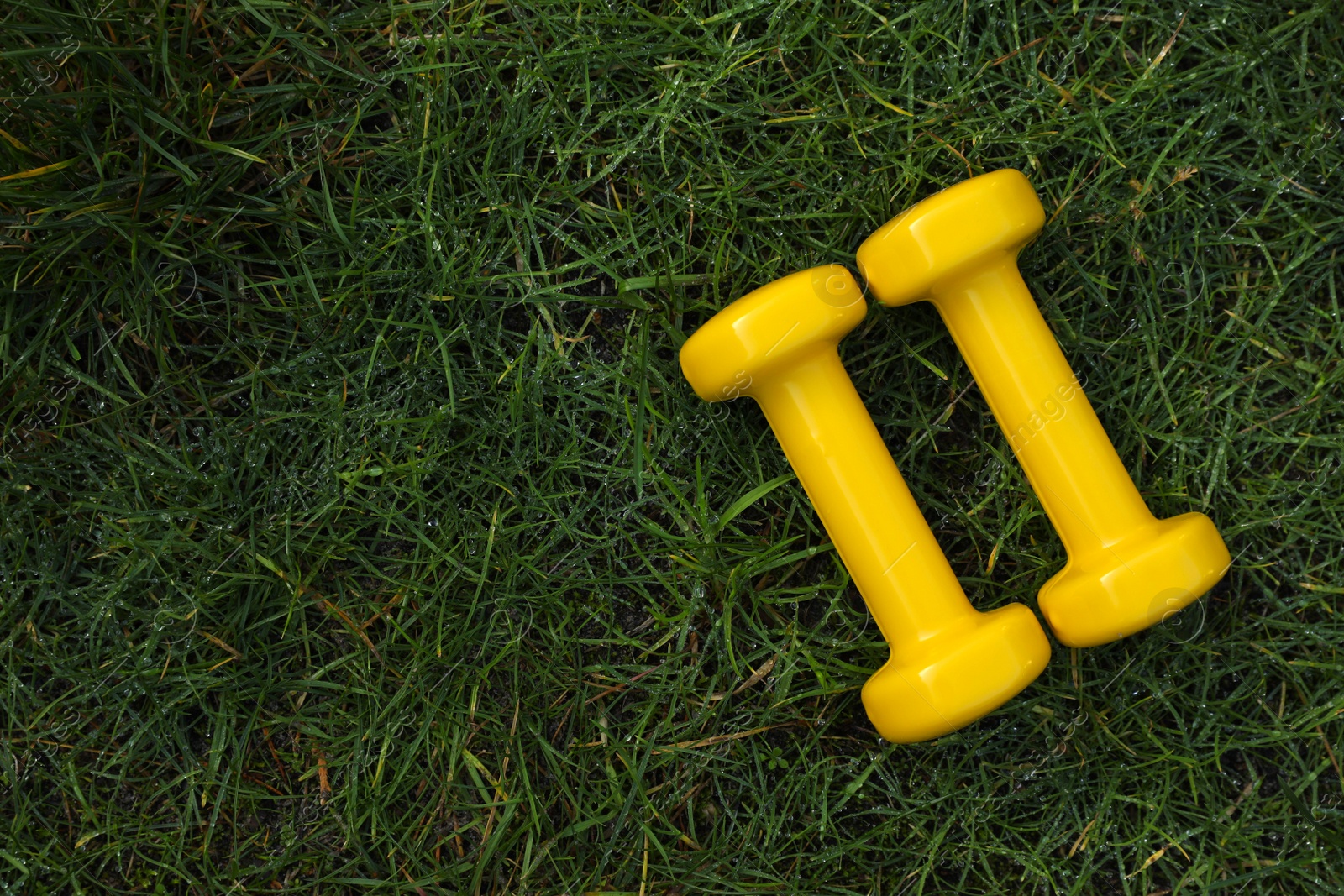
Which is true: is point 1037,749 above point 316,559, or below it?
below

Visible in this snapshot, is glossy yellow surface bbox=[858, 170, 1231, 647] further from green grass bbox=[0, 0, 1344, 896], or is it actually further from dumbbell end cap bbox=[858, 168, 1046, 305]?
green grass bbox=[0, 0, 1344, 896]

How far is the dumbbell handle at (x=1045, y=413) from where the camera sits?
4.37 feet

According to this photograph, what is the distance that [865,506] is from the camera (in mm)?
1329

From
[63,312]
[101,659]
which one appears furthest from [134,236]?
[101,659]

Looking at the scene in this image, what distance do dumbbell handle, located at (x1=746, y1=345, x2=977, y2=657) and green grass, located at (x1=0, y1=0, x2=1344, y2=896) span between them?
0.17m

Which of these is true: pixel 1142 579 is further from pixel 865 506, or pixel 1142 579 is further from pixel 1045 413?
pixel 865 506

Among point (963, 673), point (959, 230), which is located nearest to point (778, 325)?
point (959, 230)

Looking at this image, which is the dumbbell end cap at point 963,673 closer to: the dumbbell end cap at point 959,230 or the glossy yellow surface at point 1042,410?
the glossy yellow surface at point 1042,410

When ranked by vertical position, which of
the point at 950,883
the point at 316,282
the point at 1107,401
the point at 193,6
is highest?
the point at 193,6

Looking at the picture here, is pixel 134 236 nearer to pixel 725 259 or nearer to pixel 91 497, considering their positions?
pixel 91 497

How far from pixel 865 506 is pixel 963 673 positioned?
29 centimetres

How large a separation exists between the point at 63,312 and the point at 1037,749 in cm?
191

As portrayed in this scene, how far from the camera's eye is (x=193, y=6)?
1.53 m

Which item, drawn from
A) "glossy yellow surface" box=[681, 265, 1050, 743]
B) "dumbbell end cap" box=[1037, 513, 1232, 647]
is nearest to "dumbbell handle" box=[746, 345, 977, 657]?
"glossy yellow surface" box=[681, 265, 1050, 743]
